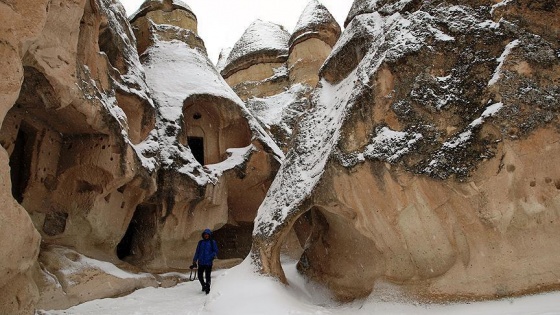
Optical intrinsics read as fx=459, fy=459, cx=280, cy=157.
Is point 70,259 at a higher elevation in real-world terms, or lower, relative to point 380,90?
lower

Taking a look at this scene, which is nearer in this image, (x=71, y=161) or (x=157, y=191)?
(x=71, y=161)

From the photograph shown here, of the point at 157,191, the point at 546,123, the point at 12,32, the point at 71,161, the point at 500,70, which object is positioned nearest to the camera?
the point at 12,32

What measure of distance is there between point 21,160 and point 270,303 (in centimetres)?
492

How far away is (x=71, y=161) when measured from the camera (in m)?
7.88

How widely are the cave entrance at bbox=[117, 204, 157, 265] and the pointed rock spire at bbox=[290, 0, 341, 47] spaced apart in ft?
36.4

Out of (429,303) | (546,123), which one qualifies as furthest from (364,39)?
(429,303)

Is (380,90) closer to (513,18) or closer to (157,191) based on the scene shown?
(513,18)

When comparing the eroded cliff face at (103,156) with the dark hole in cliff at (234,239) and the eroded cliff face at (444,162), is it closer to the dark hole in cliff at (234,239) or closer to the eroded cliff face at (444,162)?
the dark hole in cliff at (234,239)

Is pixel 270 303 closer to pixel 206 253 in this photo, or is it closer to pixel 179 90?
pixel 206 253

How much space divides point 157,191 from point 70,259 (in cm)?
249

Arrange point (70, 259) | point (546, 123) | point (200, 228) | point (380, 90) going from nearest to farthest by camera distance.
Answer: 1. point (546, 123)
2. point (380, 90)
3. point (70, 259)
4. point (200, 228)

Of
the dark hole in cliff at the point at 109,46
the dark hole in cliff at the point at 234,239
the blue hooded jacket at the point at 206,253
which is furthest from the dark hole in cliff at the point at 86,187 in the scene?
the dark hole in cliff at the point at 234,239

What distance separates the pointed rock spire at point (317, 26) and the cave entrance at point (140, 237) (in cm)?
1109


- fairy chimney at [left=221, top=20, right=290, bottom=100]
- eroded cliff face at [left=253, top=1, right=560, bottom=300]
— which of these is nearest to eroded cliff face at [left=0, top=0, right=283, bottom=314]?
eroded cliff face at [left=253, top=1, right=560, bottom=300]
